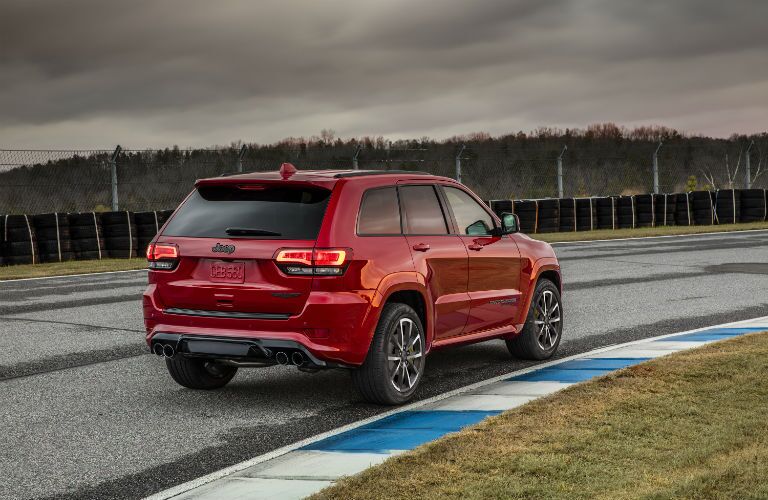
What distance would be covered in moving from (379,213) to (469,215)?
1.30 m

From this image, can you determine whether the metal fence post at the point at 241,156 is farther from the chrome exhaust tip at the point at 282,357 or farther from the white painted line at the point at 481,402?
the chrome exhaust tip at the point at 282,357

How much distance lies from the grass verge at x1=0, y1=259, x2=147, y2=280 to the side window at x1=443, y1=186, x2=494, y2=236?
12.8 metres

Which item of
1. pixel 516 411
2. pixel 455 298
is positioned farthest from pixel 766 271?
pixel 516 411

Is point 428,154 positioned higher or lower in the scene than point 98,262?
higher

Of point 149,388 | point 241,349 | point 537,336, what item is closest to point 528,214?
point 537,336

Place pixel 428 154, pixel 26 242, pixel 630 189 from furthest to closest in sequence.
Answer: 1. pixel 630 189
2. pixel 428 154
3. pixel 26 242

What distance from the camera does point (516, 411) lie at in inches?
271

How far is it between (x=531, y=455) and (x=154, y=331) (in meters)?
3.13

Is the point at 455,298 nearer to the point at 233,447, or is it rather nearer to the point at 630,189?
the point at 233,447

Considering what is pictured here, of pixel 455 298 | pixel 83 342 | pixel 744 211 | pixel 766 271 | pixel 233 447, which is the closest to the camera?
pixel 233 447

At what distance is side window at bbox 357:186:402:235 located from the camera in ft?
24.8

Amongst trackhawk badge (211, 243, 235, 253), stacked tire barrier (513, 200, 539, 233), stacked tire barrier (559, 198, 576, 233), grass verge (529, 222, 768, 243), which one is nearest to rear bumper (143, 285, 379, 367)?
trackhawk badge (211, 243, 235, 253)

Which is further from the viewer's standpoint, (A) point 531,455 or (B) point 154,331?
(B) point 154,331

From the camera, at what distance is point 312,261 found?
7.14m
